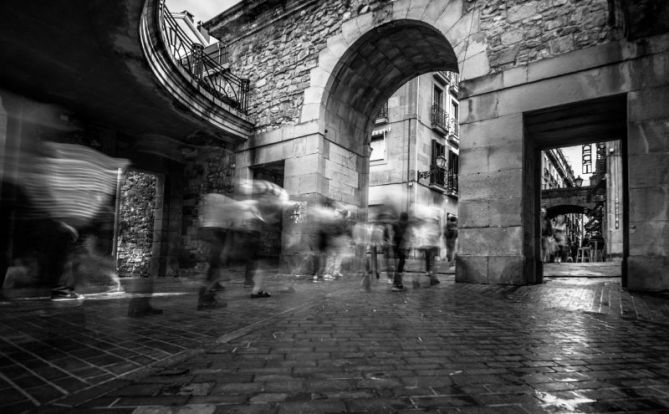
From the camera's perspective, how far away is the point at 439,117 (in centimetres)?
2419

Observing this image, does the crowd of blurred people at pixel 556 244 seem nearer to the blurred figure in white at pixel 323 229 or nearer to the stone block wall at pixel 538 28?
the stone block wall at pixel 538 28

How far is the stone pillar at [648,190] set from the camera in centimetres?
606

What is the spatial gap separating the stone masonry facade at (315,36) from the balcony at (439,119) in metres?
13.9

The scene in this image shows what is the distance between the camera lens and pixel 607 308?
4.83 m

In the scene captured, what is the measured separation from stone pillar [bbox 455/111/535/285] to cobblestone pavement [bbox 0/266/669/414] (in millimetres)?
2566

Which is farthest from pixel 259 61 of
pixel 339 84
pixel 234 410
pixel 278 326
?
pixel 234 410

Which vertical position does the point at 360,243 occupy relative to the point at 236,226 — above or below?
below

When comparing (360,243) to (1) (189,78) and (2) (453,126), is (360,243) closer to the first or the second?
(1) (189,78)

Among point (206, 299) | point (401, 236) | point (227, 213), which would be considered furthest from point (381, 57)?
point (206, 299)

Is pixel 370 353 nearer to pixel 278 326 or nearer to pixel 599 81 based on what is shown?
pixel 278 326

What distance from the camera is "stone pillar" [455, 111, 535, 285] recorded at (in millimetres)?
7441

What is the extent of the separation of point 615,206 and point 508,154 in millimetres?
16188

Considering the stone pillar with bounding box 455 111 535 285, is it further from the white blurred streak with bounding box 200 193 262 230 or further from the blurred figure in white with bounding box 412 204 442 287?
the white blurred streak with bounding box 200 193 262 230

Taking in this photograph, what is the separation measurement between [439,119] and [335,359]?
23.4 m
